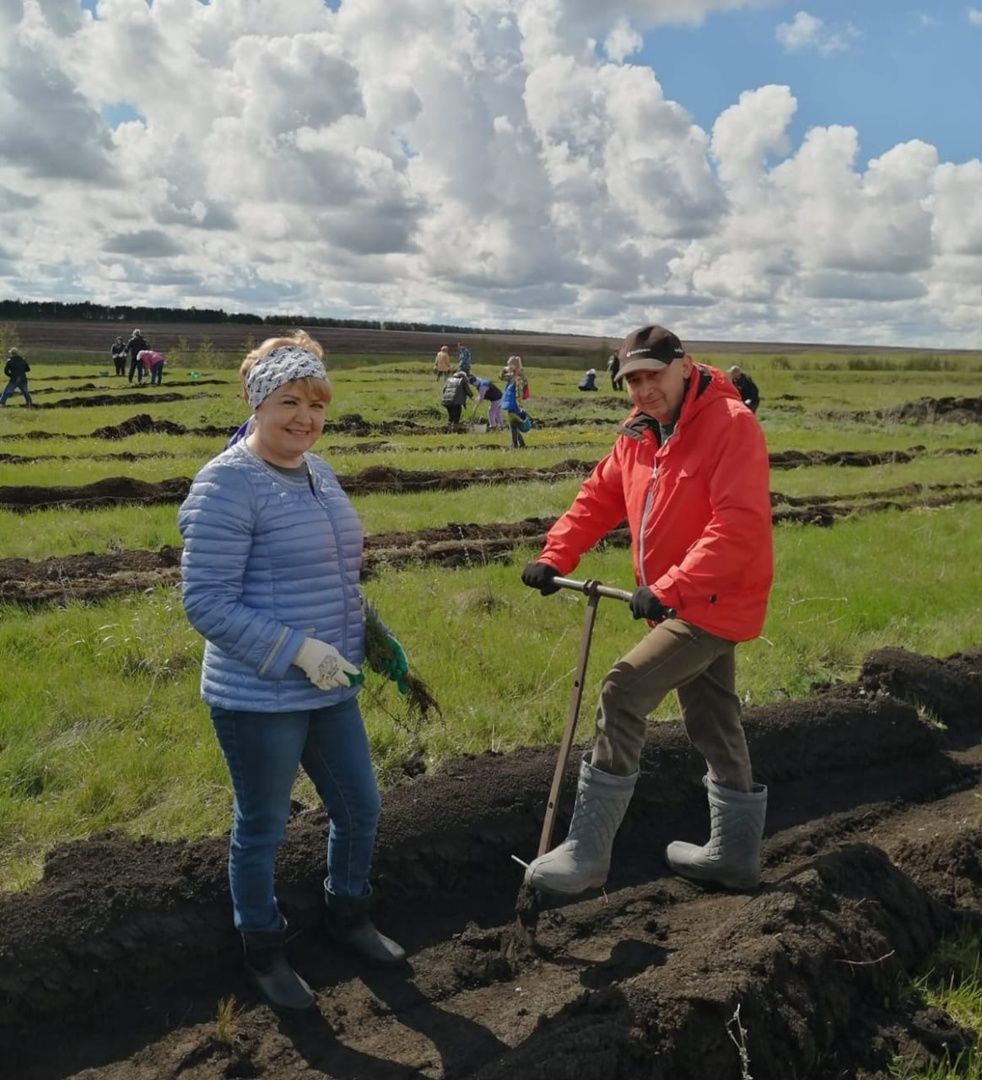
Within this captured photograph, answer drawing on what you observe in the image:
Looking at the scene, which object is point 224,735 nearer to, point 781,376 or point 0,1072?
point 0,1072

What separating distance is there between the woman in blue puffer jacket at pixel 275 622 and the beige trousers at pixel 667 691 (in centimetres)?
85

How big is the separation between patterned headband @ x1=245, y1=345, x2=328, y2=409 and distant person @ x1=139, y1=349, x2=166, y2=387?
3078 centimetres

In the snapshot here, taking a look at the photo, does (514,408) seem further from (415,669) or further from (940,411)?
(940,411)

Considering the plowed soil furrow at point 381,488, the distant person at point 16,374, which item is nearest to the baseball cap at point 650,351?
the plowed soil furrow at point 381,488

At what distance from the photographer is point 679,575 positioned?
3590mm

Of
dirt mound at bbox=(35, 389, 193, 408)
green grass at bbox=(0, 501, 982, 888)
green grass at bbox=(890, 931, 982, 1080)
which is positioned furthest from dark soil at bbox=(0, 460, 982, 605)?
dirt mound at bbox=(35, 389, 193, 408)

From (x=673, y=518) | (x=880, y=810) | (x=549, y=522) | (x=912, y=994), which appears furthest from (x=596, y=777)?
(x=549, y=522)

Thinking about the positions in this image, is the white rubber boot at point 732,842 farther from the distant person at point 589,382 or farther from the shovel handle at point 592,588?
the distant person at point 589,382

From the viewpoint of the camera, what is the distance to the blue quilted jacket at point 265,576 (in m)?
3.01

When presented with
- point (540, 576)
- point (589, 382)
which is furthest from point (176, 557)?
point (589, 382)

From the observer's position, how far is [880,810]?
5.40m

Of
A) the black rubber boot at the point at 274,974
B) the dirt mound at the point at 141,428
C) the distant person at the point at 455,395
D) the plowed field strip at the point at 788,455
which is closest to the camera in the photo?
the black rubber boot at the point at 274,974

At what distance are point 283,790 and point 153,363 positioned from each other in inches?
1227

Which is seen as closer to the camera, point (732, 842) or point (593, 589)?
point (593, 589)
